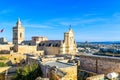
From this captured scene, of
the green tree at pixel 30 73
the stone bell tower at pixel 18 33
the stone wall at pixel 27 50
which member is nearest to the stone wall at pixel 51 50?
the stone wall at pixel 27 50

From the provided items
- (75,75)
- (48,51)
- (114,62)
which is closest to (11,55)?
(48,51)

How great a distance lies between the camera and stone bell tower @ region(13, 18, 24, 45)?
56169 mm

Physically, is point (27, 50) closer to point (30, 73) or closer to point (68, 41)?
point (68, 41)

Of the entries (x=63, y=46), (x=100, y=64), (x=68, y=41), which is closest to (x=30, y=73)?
(x=100, y=64)

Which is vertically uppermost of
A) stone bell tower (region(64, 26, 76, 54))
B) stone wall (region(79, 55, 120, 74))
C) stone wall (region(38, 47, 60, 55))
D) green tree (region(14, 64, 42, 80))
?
stone bell tower (region(64, 26, 76, 54))

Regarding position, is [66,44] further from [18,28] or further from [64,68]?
[64,68]

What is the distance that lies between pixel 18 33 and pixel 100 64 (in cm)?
3725

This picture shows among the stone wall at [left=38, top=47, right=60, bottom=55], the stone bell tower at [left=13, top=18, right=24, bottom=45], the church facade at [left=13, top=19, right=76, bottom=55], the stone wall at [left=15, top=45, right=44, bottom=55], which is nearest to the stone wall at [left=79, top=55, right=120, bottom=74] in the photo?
the church facade at [left=13, top=19, right=76, bottom=55]

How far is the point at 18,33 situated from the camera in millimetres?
56812

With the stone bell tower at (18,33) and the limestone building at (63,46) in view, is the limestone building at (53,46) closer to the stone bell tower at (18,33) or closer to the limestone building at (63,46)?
the limestone building at (63,46)

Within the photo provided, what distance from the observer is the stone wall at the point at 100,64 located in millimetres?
22000

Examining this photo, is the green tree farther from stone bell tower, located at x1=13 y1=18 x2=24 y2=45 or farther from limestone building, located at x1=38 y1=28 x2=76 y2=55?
stone bell tower, located at x1=13 y1=18 x2=24 y2=45

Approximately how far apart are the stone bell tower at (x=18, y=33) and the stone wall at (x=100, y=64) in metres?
33.3

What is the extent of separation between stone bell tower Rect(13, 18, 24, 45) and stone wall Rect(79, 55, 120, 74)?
33341 millimetres
